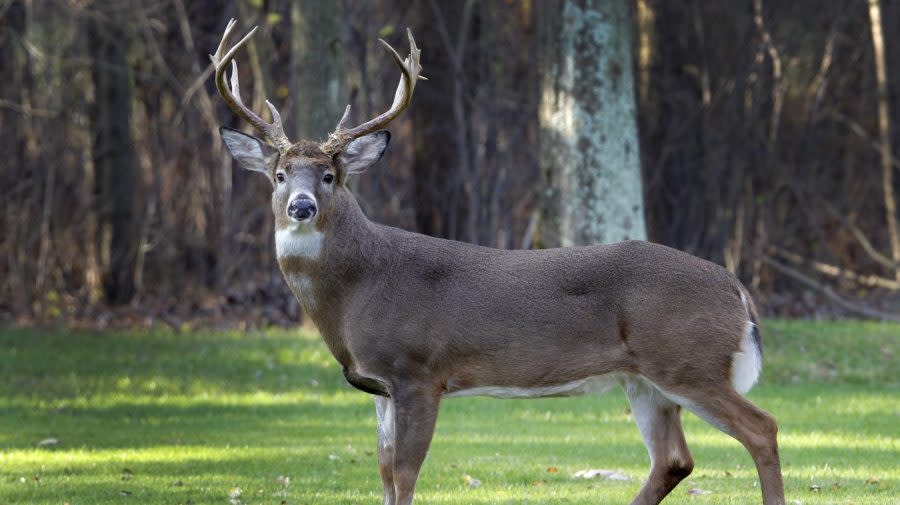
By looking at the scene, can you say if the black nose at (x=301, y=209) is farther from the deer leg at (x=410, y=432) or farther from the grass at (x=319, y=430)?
the grass at (x=319, y=430)

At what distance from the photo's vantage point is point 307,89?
15.0 m

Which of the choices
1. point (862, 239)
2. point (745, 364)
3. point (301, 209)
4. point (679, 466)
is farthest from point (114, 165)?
point (745, 364)

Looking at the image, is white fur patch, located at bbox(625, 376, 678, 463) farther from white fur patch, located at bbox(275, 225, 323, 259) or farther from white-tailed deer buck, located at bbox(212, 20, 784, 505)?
white fur patch, located at bbox(275, 225, 323, 259)

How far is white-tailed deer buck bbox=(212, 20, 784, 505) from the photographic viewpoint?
681cm

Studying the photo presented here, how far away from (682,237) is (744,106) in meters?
1.93

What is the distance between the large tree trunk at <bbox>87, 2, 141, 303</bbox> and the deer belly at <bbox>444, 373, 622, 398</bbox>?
12592 mm

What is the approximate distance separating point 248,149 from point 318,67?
7687mm

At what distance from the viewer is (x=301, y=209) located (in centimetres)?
680

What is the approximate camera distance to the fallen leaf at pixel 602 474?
840 cm

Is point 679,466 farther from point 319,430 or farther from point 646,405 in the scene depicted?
point 319,430

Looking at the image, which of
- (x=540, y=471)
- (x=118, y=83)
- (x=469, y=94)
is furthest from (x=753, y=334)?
(x=118, y=83)

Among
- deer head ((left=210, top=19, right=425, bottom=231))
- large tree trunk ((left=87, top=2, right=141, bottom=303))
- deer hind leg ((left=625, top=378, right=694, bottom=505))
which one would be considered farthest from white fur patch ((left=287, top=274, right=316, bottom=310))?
large tree trunk ((left=87, top=2, right=141, bottom=303))

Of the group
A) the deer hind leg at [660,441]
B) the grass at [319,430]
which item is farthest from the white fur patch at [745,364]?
the grass at [319,430]

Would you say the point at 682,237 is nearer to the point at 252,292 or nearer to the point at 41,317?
the point at 252,292
